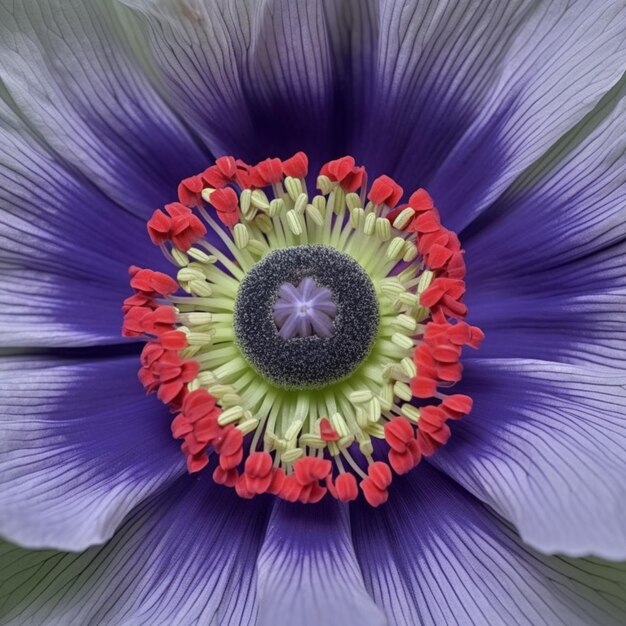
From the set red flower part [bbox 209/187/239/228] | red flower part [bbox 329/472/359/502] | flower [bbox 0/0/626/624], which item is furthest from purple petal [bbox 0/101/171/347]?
red flower part [bbox 329/472/359/502]

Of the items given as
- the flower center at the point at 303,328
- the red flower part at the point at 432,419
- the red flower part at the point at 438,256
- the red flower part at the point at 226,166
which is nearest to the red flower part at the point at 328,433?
the flower center at the point at 303,328

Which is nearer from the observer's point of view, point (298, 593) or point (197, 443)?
point (298, 593)

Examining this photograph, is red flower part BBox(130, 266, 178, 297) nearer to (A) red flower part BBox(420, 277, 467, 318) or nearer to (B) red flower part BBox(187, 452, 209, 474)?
(B) red flower part BBox(187, 452, 209, 474)

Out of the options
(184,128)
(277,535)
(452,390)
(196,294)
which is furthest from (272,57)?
(277,535)

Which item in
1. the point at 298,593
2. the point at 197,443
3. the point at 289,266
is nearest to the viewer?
the point at 298,593

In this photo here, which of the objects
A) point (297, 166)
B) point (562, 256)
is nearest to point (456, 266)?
point (562, 256)

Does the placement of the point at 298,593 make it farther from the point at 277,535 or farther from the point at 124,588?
the point at 124,588
